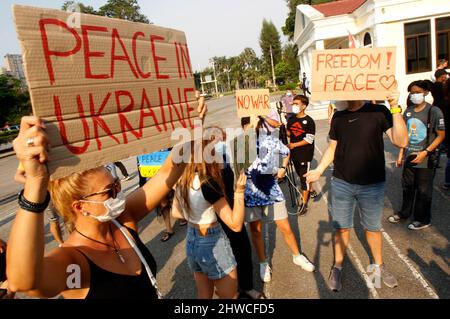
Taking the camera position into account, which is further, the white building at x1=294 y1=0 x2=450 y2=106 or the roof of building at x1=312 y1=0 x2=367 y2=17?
the roof of building at x1=312 y1=0 x2=367 y2=17

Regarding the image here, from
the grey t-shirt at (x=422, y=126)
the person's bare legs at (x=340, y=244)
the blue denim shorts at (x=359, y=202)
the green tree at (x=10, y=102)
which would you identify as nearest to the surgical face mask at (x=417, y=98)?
the grey t-shirt at (x=422, y=126)

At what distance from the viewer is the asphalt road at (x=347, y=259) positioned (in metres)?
3.14

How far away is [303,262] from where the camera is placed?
362cm

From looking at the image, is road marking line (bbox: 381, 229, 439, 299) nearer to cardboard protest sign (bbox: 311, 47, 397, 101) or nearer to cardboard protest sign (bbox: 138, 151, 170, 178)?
cardboard protest sign (bbox: 311, 47, 397, 101)

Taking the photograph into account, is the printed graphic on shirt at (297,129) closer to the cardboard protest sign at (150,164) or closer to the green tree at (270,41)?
the cardboard protest sign at (150,164)

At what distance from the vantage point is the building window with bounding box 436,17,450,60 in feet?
49.5

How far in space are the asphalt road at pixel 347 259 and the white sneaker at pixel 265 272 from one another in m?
0.06

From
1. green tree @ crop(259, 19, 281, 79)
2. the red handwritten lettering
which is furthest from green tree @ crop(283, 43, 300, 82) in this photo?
the red handwritten lettering

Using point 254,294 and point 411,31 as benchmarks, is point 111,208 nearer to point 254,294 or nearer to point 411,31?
point 254,294

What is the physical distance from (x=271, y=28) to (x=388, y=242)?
287 feet

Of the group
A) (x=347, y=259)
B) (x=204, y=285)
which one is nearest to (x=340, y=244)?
(x=347, y=259)

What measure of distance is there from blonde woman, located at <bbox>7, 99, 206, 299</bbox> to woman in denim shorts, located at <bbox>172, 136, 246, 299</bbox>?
430 millimetres
